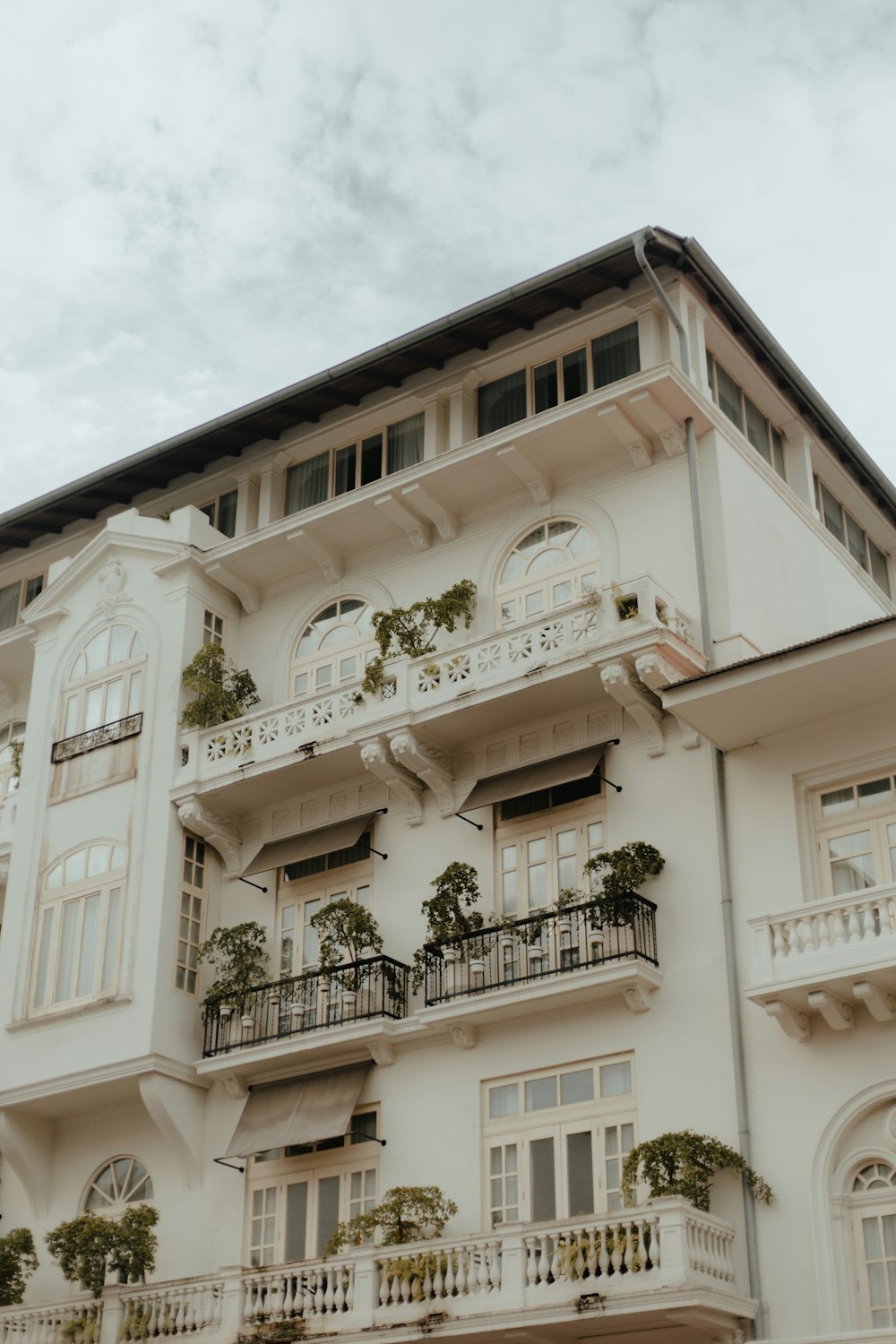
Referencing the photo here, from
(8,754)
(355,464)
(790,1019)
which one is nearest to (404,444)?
(355,464)

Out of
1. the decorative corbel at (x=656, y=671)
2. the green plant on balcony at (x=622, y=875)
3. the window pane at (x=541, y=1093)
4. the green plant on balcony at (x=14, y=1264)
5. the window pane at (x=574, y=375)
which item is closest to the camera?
the green plant on balcony at (x=622, y=875)

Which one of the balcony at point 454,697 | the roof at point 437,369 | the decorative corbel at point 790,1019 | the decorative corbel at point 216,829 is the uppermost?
the roof at point 437,369

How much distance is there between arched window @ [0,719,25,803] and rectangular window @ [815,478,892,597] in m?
14.8

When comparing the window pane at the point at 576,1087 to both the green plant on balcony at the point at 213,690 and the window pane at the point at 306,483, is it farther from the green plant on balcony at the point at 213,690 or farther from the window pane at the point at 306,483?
the window pane at the point at 306,483

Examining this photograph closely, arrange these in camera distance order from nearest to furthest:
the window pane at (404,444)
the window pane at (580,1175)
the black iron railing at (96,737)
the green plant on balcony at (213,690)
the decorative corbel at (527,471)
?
1. the window pane at (580,1175)
2. the decorative corbel at (527,471)
3. the green plant on balcony at (213,690)
4. the black iron railing at (96,737)
5. the window pane at (404,444)

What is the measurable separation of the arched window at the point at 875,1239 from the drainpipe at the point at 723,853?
3.72ft

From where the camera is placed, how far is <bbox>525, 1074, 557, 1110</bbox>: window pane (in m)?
21.2

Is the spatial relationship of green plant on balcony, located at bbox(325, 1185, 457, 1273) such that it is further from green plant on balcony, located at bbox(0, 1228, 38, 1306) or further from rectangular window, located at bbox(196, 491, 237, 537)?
rectangular window, located at bbox(196, 491, 237, 537)

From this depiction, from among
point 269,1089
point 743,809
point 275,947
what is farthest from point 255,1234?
point 743,809

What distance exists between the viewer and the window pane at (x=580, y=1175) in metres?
20.2

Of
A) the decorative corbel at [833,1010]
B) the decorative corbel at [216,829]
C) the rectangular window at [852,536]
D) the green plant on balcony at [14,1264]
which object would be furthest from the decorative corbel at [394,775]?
the rectangular window at [852,536]

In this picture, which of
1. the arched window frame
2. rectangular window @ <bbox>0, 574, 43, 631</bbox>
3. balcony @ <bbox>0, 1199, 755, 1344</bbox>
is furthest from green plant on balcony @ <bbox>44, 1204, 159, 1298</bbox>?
rectangular window @ <bbox>0, 574, 43, 631</bbox>

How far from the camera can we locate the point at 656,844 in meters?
21.8

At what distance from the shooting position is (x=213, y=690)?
2591 cm
